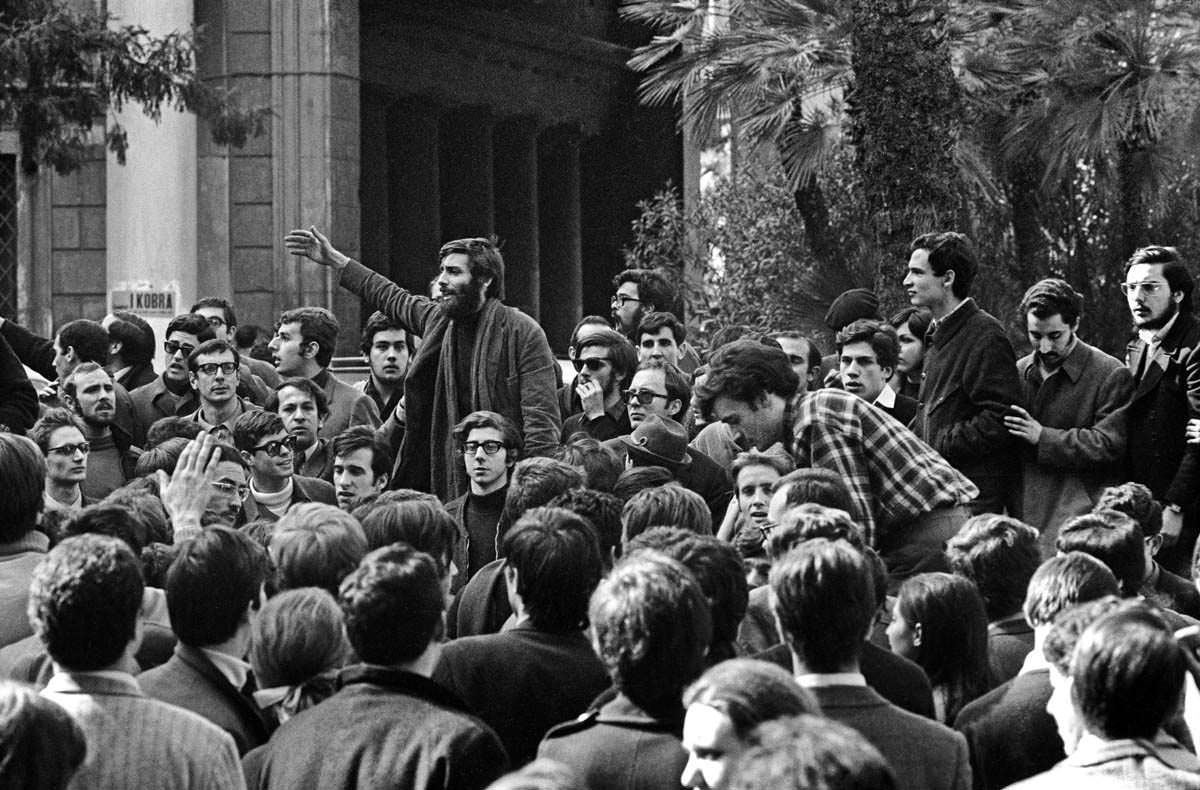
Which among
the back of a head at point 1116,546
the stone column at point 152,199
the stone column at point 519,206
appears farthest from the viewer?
the stone column at point 519,206

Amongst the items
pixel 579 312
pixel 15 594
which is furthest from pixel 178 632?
pixel 579 312

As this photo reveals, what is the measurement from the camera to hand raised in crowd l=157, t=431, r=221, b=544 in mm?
7258

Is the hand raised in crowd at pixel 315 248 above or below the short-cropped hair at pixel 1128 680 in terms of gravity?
above

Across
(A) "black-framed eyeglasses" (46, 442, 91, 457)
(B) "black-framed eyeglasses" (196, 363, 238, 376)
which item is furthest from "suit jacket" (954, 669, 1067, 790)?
(B) "black-framed eyeglasses" (196, 363, 238, 376)

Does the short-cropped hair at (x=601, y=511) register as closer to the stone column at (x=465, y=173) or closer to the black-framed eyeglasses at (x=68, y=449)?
the black-framed eyeglasses at (x=68, y=449)

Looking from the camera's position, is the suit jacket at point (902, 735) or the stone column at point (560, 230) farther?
the stone column at point (560, 230)

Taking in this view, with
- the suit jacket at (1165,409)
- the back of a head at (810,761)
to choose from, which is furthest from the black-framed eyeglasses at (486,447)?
the back of a head at (810,761)

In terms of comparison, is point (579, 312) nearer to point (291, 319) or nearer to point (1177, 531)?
point (291, 319)

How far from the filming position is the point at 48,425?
8.88 m

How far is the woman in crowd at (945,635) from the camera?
5.68 m

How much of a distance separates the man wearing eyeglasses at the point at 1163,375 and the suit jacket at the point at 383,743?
482 cm

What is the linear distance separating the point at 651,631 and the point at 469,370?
17.4ft

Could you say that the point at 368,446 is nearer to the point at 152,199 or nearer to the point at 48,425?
the point at 48,425

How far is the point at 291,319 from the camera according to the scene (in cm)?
1170
